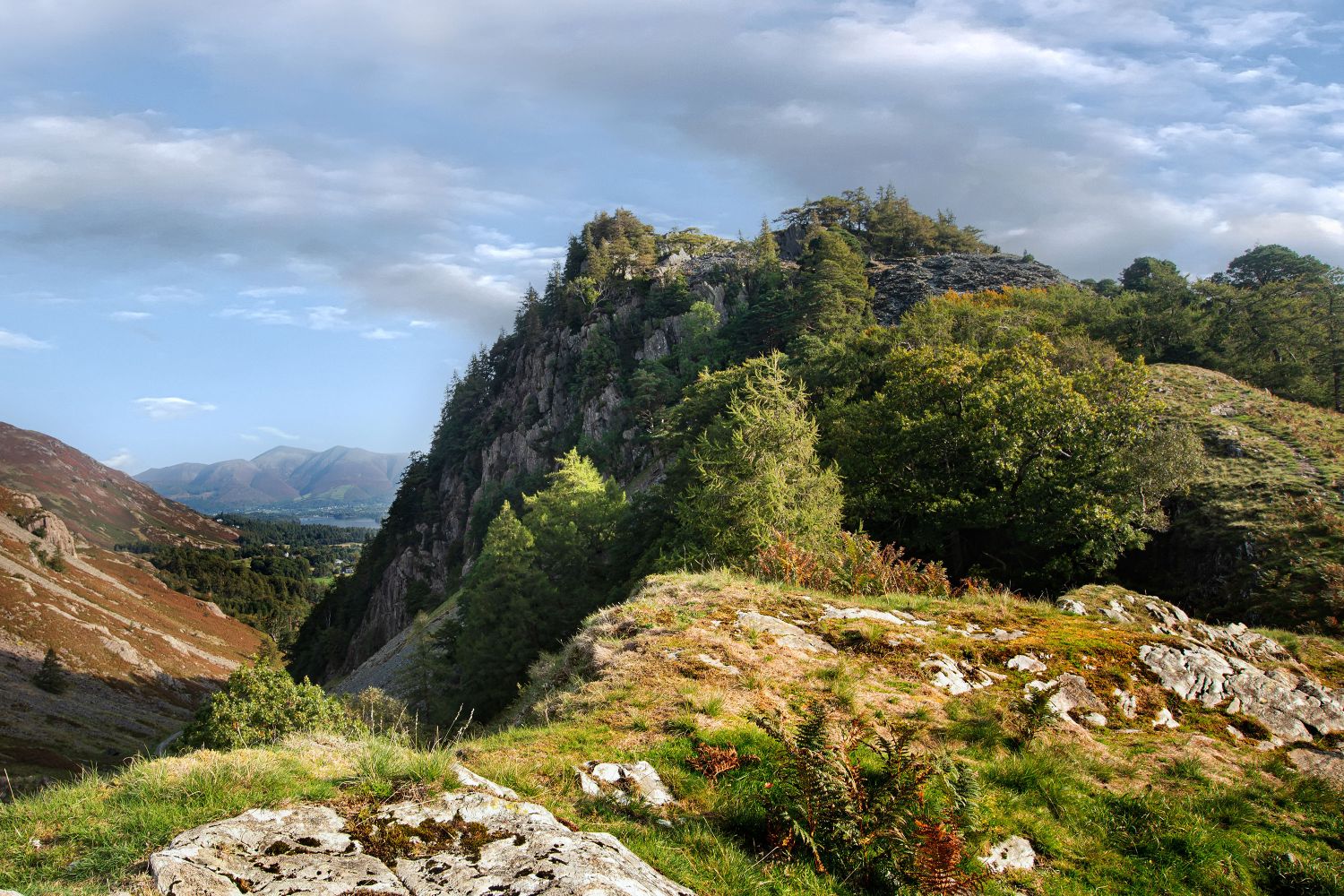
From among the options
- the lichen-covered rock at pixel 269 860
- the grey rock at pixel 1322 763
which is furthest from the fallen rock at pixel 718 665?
the grey rock at pixel 1322 763

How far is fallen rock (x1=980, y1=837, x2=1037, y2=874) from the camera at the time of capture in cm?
616

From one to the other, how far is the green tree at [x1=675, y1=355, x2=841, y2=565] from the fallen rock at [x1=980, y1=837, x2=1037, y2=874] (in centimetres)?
1439

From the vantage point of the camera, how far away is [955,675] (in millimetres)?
10469

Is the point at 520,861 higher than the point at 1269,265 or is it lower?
lower

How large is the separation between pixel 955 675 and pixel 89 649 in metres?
118

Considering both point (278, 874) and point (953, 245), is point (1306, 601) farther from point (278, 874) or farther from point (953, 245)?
point (953, 245)

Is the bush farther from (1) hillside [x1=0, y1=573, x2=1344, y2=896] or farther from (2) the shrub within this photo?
(2) the shrub

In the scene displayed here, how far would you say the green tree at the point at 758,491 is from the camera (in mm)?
22422

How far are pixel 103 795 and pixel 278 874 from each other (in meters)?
2.41

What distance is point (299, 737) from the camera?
7066mm

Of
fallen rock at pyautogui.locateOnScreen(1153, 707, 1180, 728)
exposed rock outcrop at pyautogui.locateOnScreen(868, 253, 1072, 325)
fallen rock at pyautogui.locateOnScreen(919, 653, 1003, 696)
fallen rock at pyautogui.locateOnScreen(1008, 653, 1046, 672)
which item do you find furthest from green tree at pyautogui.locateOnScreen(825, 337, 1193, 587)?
exposed rock outcrop at pyautogui.locateOnScreen(868, 253, 1072, 325)

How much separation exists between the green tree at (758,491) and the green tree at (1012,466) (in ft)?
15.9

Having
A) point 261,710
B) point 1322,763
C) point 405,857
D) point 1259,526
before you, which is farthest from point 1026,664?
point 261,710

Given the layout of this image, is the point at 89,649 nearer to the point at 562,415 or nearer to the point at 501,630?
the point at 562,415
